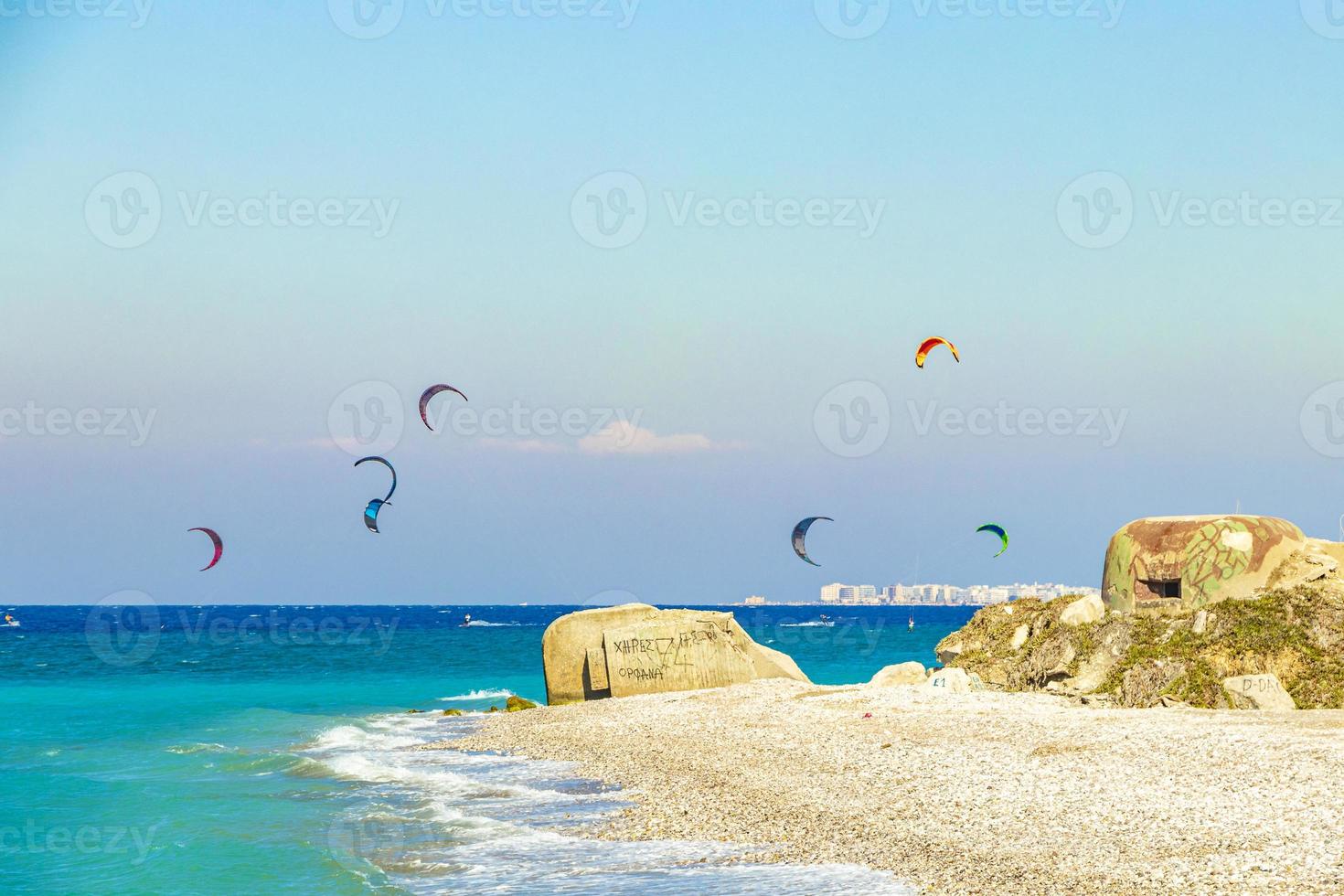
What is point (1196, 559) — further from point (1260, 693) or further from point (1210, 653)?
point (1260, 693)

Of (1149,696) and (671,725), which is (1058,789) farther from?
(671,725)

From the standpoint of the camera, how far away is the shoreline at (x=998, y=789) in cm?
1213

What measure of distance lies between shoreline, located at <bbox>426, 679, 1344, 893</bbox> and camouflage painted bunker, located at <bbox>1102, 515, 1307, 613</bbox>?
3942 mm

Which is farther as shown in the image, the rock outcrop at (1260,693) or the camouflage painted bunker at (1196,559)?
the camouflage painted bunker at (1196,559)

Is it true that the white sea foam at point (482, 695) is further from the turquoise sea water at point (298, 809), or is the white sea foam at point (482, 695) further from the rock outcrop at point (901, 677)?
the rock outcrop at point (901, 677)

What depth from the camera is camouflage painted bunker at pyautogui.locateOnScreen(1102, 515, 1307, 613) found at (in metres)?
25.9

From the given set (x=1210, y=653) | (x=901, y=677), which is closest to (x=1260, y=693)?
(x=1210, y=653)

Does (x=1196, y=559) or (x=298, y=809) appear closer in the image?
(x=298, y=809)

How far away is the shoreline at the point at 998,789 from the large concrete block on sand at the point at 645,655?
5.97 metres

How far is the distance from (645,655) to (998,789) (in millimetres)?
17650

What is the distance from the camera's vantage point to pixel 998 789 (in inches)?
643

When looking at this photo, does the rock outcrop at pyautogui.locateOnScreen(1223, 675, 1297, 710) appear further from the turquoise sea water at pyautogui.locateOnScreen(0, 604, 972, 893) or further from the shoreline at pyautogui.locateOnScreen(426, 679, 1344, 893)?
the turquoise sea water at pyautogui.locateOnScreen(0, 604, 972, 893)

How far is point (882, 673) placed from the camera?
31.5m

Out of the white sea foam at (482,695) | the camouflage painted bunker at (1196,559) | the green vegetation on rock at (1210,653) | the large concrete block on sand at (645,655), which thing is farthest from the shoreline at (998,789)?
the white sea foam at (482,695)
